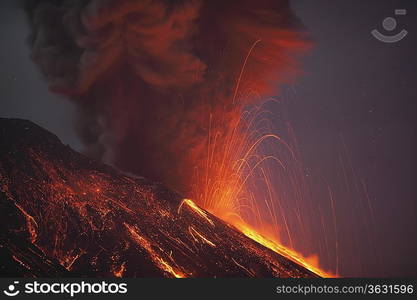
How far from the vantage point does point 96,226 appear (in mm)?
15039

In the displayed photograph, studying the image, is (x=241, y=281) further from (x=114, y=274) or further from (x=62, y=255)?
(x=62, y=255)

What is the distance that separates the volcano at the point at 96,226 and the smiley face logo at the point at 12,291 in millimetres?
3017

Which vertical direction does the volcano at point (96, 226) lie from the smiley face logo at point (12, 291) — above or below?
below

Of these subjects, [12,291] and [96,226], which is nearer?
[12,291]

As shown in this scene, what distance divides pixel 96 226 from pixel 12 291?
787cm

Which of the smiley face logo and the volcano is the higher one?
the smiley face logo

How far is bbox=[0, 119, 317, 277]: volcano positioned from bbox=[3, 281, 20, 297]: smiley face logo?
3017 mm

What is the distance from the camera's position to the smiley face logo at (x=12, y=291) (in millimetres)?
7160

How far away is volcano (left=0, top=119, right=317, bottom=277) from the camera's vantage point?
12.9 metres

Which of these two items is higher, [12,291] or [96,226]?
[12,291]

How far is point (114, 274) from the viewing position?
1265cm

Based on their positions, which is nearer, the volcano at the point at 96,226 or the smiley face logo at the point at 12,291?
the smiley face logo at the point at 12,291

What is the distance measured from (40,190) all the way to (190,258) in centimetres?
541

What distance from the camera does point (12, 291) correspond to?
23.6 ft
